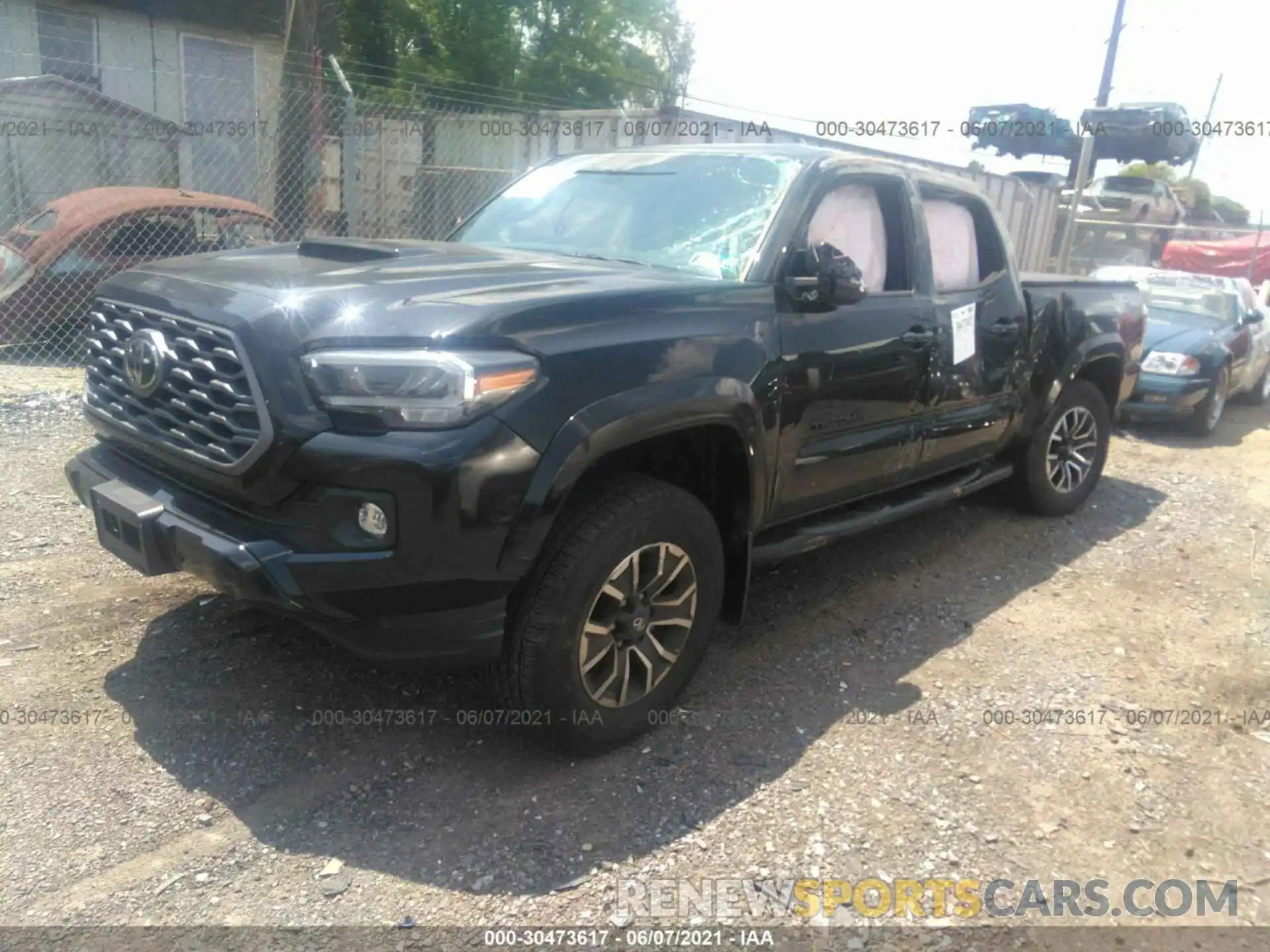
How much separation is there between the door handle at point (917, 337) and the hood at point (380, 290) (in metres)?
1.07

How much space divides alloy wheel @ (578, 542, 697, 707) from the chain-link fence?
17.6ft

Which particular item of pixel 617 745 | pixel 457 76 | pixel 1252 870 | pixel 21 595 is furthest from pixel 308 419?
pixel 457 76

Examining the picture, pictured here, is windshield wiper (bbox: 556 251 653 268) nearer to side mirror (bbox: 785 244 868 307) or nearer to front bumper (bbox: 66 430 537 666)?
side mirror (bbox: 785 244 868 307)

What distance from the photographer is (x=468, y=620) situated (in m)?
2.60

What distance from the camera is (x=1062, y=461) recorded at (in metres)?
5.70

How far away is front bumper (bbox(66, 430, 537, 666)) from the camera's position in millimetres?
2447

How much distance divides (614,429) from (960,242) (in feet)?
8.82

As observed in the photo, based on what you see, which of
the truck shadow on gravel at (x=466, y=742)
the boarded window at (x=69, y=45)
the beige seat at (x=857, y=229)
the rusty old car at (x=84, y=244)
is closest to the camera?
the truck shadow on gravel at (x=466, y=742)

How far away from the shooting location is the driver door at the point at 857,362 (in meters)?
3.46

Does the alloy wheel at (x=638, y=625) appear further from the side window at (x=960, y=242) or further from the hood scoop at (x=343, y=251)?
the side window at (x=960, y=242)

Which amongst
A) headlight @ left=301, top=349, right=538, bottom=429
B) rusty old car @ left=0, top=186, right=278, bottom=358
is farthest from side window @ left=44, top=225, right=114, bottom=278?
headlight @ left=301, top=349, right=538, bottom=429

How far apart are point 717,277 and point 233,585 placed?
6.06ft

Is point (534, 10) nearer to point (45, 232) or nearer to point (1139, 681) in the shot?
point (45, 232)

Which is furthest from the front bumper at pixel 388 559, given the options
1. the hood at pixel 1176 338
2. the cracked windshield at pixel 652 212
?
the hood at pixel 1176 338
